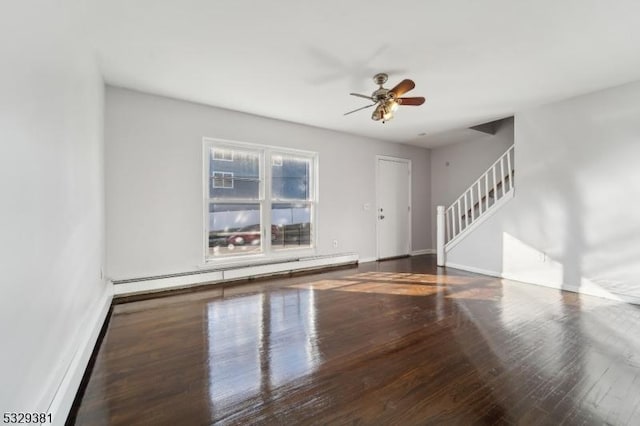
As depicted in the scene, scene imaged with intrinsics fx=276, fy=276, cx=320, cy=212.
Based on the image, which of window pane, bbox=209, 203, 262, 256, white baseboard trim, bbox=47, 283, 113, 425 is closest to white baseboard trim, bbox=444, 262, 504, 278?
window pane, bbox=209, 203, 262, 256

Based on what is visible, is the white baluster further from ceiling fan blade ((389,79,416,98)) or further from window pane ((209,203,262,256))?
window pane ((209,203,262,256))

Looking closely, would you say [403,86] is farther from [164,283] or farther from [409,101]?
[164,283]

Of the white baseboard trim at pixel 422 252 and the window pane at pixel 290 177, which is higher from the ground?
the window pane at pixel 290 177

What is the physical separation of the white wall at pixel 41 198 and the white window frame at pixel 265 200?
186 centimetres

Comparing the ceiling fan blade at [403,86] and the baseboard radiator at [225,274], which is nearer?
the ceiling fan blade at [403,86]

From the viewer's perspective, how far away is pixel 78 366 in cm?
169

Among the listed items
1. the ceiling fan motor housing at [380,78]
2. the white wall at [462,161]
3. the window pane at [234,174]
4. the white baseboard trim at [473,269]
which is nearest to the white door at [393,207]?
the white wall at [462,161]

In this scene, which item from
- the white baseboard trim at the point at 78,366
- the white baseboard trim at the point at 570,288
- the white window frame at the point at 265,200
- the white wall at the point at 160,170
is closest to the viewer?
the white baseboard trim at the point at 78,366

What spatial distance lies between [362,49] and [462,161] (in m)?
4.63

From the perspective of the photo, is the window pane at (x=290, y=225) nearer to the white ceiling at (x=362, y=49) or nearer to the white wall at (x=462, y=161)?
the white ceiling at (x=362, y=49)

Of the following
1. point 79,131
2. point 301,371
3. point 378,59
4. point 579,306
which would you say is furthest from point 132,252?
point 579,306

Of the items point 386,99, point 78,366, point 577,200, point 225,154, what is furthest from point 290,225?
point 577,200

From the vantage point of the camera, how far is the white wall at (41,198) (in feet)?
3.23

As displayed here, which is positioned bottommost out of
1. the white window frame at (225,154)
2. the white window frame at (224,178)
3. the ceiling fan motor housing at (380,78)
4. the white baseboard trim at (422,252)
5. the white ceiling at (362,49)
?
the white baseboard trim at (422,252)
